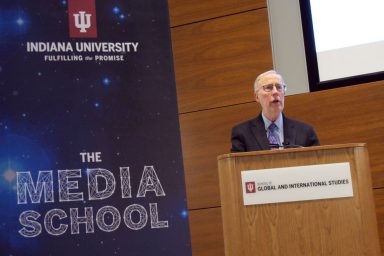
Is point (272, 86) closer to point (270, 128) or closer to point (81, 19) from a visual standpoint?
point (270, 128)

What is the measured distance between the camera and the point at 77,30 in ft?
14.0

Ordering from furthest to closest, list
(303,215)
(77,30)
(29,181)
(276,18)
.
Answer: (276,18), (77,30), (29,181), (303,215)

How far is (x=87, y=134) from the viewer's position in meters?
4.15

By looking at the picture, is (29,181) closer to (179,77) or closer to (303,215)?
(179,77)

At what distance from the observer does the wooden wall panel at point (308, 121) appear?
4.14 metres

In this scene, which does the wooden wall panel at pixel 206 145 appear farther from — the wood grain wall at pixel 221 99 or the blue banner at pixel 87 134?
the blue banner at pixel 87 134

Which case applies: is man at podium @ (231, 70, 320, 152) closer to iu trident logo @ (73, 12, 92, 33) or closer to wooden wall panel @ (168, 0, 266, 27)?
wooden wall panel @ (168, 0, 266, 27)

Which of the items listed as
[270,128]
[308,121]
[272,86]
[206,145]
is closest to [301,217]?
[270,128]

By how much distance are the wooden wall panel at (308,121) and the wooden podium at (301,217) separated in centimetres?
180

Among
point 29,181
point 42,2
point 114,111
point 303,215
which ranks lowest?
point 303,215

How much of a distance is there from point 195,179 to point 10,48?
1.62 metres

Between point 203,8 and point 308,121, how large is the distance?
1.23 meters

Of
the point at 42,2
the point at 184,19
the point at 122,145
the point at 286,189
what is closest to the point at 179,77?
the point at 184,19

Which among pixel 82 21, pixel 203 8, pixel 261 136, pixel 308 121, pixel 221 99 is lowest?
pixel 261 136
